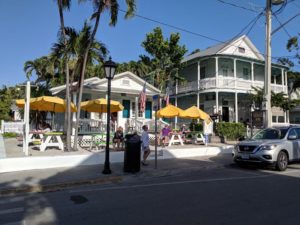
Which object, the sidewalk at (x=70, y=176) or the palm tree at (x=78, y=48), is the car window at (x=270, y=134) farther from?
the palm tree at (x=78, y=48)

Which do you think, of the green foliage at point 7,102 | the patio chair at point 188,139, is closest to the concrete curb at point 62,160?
the patio chair at point 188,139

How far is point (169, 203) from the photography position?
20.8 feet

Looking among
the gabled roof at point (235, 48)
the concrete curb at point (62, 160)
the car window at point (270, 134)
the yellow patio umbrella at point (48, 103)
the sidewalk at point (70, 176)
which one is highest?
the gabled roof at point (235, 48)

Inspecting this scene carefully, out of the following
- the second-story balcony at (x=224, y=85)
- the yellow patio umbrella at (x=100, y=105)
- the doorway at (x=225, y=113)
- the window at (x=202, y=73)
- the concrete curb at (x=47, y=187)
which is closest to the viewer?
the concrete curb at (x=47, y=187)

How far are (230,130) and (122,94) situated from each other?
8484 mm

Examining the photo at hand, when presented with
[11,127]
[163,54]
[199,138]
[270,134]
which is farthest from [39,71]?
[270,134]

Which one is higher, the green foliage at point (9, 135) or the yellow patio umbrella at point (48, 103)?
the yellow patio umbrella at point (48, 103)

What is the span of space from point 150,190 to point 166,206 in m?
1.67

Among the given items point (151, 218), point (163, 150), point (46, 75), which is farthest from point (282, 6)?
point (46, 75)

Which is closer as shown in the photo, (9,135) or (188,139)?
(188,139)

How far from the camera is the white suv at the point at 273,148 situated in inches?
414

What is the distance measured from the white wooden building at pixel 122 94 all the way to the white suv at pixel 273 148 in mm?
10620

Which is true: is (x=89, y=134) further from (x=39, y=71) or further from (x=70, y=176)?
(x=39, y=71)

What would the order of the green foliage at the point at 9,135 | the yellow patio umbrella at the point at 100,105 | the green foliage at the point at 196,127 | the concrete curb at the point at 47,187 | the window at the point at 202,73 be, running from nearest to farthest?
the concrete curb at the point at 47,187, the yellow patio umbrella at the point at 100,105, the green foliage at the point at 196,127, the green foliage at the point at 9,135, the window at the point at 202,73
